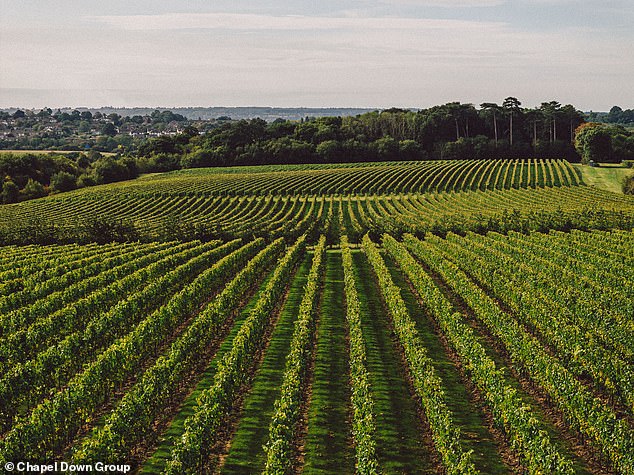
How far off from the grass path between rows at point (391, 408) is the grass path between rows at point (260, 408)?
10.5ft

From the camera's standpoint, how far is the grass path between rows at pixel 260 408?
1450 cm

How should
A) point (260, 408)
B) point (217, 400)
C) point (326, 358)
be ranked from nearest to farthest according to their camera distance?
point (217, 400) → point (260, 408) → point (326, 358)

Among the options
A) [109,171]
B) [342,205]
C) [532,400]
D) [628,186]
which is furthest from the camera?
[109,171]

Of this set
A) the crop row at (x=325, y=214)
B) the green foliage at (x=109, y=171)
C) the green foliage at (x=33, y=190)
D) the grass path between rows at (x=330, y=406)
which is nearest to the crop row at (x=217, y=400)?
the grass path between rows at (x=330, y=406)

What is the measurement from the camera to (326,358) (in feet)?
69.4

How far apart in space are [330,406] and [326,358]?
3811 millimetres

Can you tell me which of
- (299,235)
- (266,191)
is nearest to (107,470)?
(299,235)

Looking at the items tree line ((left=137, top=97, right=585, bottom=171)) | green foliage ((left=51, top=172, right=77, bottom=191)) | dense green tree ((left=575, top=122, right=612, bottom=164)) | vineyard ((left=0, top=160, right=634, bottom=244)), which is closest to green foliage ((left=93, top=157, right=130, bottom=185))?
green foliage ((left=51, top=172, right=77, bottom=191))

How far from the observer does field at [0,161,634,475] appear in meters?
14.3

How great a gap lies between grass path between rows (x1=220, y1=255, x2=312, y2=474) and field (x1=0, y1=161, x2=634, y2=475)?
7 centimetres

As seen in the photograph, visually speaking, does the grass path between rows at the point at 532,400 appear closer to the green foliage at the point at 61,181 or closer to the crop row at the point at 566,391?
the crop row at the point at 566,391

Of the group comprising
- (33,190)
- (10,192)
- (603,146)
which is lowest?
(10,192)

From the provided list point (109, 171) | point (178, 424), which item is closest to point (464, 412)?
point (178, 424)

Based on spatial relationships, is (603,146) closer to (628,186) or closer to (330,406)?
(628,186)
